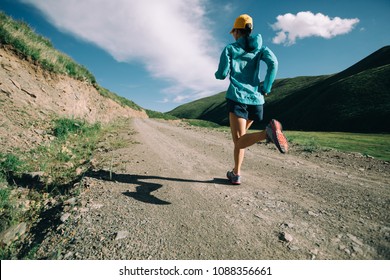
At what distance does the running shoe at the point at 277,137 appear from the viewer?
10.0 ft

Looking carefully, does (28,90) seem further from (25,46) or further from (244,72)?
(244,72)

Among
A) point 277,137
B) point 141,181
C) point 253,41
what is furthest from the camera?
point 141,181

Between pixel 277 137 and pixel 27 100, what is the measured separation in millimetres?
8463

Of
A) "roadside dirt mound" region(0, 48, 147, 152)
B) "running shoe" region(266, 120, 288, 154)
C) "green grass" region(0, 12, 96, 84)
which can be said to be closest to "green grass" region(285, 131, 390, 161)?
"running shoe" region(266, 120, 288, 154)

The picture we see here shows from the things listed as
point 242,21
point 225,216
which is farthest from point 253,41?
point 225,216

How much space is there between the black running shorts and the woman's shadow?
4.09 ft

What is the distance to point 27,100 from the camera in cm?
759

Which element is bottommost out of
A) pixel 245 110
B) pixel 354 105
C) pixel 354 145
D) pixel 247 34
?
pixel 354 145

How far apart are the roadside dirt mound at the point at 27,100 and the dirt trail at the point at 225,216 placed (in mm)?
2693

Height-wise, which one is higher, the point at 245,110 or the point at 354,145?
the point at 245,110

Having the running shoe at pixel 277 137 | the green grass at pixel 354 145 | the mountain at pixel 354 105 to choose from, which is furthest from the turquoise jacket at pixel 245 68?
the mountain at pixel 354 105

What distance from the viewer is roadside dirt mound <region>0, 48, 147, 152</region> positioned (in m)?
5.58

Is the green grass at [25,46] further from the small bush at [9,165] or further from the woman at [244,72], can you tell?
the woman at [244,72]

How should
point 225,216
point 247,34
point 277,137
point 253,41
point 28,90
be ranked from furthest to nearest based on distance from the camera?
point 28,90 < point 247,34 < point 253,41 < point 277,137 < point 225,216
